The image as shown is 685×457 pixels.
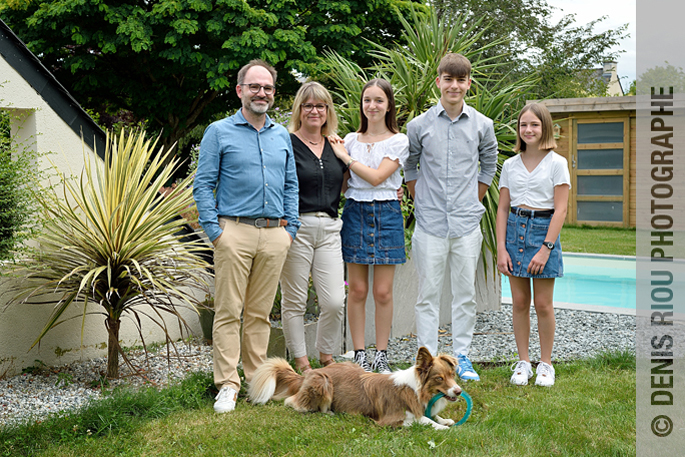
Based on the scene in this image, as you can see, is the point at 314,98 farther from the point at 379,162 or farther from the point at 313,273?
the point at 313,273

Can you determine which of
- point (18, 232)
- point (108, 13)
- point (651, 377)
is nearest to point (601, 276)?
point (651, 377)

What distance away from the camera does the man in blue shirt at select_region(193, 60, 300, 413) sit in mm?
3314

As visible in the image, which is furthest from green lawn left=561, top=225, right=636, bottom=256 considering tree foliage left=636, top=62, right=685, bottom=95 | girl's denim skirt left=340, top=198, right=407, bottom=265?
girl's denim skirt left=340, top=198, right=407, bottom=265

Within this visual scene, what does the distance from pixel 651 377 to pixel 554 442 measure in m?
1.41

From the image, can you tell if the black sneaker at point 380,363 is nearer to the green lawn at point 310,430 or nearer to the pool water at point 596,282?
the green lawn at point 310,430

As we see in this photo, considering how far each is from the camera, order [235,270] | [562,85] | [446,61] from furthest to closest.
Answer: [562,85] < [446,61] < [235,270]

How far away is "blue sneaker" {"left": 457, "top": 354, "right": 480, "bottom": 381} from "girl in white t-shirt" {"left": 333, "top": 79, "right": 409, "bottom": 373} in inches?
19.9

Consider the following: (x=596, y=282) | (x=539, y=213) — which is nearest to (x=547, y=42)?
(x=596, y=282)

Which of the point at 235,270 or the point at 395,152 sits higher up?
the point at 395,152

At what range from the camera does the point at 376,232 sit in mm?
3789

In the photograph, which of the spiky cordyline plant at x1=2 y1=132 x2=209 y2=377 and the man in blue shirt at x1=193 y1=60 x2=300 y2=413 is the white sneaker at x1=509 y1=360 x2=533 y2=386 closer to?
the man in blue shirt at x1=193 y1=60 x2=300 y2=413

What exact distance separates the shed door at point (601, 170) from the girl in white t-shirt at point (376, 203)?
42.1 ft

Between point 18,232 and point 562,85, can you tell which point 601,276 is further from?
point 562,85

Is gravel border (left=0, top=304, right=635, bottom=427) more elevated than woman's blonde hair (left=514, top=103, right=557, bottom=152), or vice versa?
woman's blonde hair (left=514, top=103, right=557, bottom=152)
